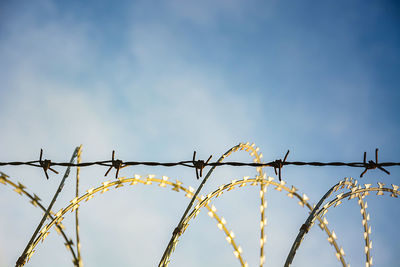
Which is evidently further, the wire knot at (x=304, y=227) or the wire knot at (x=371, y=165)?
the wire knot at (x=304, y=227)

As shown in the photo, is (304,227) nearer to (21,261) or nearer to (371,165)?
(371,165)

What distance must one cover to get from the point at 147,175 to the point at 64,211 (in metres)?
1.35

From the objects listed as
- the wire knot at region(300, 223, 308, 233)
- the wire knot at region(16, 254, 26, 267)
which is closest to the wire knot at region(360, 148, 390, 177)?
the wire knot at region(300, 223, 308, 233)

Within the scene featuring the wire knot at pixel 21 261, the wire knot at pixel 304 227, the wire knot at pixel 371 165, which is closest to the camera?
the wire knot at pixel 371 165

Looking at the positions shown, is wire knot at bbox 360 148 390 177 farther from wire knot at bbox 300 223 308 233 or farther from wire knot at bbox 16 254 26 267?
wire knot at bbox 16 254 26 267

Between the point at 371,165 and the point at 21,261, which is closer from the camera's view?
the point at 371,165

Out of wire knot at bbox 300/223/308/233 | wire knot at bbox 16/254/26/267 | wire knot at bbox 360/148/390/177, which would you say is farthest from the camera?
wire knot at bbox 16/254/26/267

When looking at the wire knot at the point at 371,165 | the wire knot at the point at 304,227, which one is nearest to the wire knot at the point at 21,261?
the wire knot at the point at 304,227

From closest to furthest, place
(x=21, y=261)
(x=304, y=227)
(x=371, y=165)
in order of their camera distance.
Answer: (x=371, y=165), (x=304, y=227), (x=21, y=261)

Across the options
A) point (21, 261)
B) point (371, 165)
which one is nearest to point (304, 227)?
point (371, 165)

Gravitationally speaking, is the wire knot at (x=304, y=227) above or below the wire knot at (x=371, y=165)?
below

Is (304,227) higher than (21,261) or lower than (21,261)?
higher

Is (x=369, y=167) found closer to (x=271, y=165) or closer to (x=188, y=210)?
(x=271, y=165)

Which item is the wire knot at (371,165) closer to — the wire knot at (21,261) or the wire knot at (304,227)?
the wire knot at (304,227)
